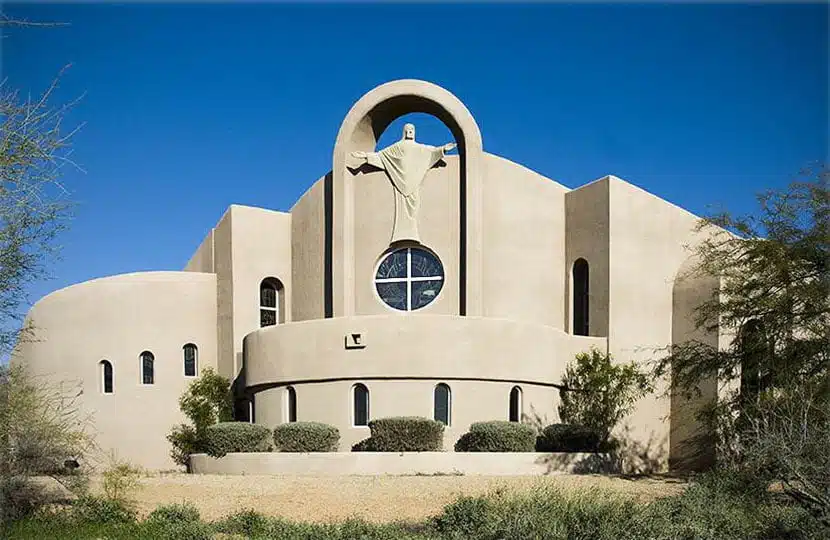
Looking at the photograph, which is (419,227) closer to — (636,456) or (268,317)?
(268,317)

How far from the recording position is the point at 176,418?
108ft

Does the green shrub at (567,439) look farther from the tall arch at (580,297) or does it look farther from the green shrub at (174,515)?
the green shrub at (174,515)

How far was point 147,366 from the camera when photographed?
33406 mm

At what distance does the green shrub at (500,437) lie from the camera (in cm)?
2552

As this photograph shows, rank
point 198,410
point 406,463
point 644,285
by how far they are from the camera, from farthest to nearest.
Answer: point 198,410
point 644,285
point 406,463

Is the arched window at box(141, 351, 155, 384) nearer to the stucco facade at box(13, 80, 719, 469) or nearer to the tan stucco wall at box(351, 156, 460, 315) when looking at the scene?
the stucco facade at box(13, 80, 719, 469)

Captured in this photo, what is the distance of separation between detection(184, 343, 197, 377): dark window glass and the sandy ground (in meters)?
9.56

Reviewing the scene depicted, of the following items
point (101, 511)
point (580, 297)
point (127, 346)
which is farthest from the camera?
point (127, 346)

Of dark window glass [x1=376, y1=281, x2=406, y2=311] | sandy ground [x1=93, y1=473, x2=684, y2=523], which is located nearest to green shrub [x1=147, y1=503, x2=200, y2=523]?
sandy ground [x1=93, y1=473, x2=684, y2=523]

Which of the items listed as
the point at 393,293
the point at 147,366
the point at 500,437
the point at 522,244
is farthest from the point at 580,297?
the point at 147,366

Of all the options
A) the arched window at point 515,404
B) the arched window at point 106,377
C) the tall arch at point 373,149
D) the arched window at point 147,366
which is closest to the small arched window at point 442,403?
the arched window at point 515,404

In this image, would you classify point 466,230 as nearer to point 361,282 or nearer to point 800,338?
point 361,282

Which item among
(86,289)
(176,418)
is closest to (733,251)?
(176,418)

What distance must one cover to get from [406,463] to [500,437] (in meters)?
2.68
